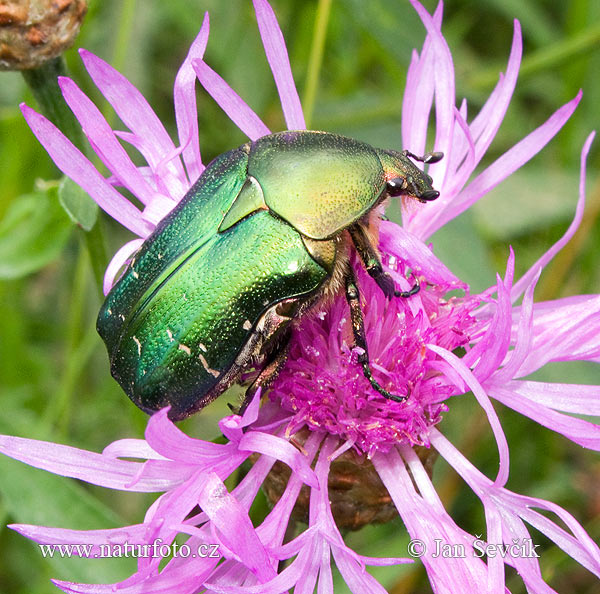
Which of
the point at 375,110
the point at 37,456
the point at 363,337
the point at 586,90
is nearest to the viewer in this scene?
the point at 37,456

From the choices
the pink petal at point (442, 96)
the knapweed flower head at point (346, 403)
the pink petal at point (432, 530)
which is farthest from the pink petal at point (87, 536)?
the pink petal at point (442, 96)

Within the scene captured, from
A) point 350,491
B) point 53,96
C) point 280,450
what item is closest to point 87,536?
point 280,450

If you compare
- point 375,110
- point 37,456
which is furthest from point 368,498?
point 375,110

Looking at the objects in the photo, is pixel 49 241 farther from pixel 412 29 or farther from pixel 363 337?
pixel 412 29

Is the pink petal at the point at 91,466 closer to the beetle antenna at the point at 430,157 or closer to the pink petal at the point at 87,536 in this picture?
the pink petal at the point at 87,536

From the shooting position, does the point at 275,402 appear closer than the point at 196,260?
No

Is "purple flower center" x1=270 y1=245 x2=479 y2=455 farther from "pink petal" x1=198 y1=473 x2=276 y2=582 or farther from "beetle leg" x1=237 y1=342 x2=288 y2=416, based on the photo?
"pink petal" x1=198 y1=473 x2=276 y2=582

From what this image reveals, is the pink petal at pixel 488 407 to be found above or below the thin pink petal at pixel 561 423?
above
